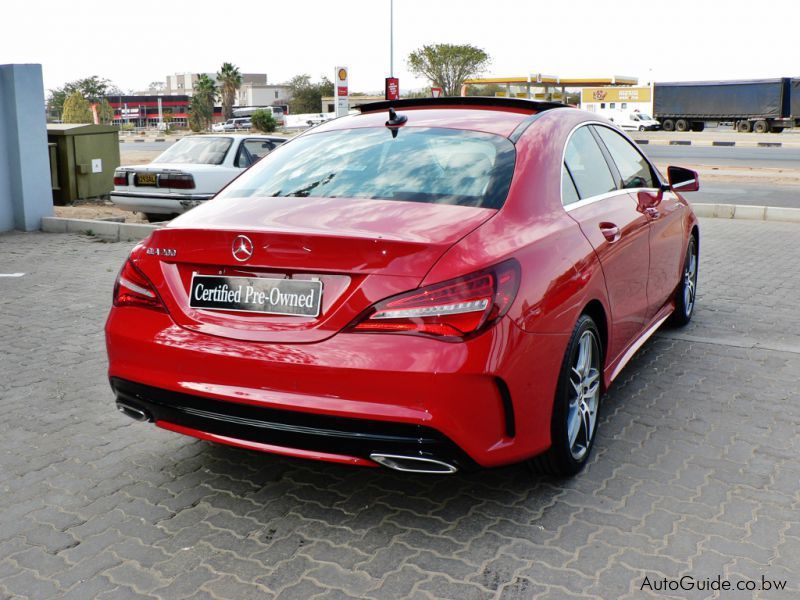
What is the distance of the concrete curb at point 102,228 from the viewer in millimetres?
11195

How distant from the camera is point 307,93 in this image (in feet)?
371

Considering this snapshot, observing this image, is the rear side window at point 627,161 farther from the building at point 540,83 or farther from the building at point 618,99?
the building at point 540,83

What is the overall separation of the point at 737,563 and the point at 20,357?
455cm

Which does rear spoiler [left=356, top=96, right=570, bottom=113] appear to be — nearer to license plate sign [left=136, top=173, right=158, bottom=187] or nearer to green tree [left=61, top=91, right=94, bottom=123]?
license plate sign [left=136, top=173, right=158, bottom=187]

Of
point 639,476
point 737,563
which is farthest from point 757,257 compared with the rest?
point 737,563

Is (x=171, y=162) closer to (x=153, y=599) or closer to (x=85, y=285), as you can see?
(x=85, y=285)

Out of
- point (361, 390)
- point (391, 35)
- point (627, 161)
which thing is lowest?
point (361, 390)

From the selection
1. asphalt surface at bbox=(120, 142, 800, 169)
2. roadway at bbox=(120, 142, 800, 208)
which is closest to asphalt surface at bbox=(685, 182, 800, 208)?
roadway at bbox=(120, 142, 800, 208)

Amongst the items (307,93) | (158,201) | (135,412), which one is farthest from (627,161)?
(307,93)

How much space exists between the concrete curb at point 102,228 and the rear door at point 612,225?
753 cm

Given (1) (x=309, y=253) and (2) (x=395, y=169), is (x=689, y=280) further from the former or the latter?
(1) (x=309, y=253)

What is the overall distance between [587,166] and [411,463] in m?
2.00

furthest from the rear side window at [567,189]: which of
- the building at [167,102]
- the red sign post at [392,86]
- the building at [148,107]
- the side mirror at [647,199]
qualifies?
the building at [167,102]

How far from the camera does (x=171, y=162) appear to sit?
40.6 feet
